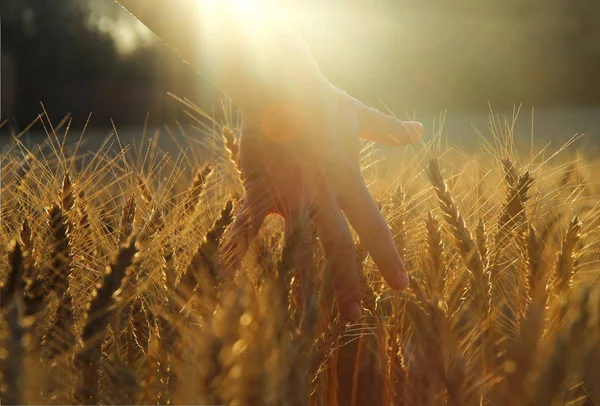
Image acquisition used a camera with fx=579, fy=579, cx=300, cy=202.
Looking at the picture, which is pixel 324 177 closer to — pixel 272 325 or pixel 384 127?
pixel 384 127

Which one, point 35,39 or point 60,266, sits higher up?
point 60,266

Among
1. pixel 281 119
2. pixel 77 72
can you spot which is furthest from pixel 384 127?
pixel 77 72

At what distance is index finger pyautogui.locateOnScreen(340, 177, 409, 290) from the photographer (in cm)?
113

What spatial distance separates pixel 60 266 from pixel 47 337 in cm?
12

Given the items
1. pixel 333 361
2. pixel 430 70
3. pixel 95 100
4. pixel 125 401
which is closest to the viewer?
pixel 125 401

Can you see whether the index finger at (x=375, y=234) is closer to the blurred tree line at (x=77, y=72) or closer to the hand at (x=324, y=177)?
the hand at (x=324, y=177)

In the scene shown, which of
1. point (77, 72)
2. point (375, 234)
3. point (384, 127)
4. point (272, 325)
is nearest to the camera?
point (272, 325)

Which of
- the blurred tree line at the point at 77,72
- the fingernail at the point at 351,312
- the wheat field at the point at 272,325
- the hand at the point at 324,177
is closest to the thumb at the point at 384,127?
the hand at the point at 324,177

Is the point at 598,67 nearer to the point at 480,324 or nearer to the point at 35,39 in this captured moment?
the point at 35,39

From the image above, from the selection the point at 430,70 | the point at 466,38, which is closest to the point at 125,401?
the point at 430,70

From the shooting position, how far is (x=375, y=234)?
1201mm

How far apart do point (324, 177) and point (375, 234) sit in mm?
168

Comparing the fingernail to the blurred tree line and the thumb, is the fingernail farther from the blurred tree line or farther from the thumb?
the blurred tree line

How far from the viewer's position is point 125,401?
666 millimetres
